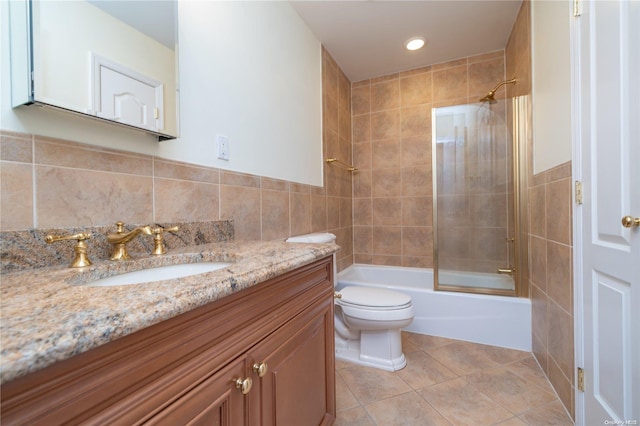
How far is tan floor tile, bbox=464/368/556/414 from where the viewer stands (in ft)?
4.51

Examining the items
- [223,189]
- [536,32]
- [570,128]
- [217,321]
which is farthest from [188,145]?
[536,32]

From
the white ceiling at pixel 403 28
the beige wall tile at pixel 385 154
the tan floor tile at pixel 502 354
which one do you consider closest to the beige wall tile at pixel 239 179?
the white ceiling at pixel 403 28

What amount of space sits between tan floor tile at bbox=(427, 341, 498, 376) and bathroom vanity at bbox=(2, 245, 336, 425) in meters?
1.11

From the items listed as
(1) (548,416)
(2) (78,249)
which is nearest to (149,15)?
(2) (78,249)

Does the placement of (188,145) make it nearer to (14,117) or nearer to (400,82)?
(14,117)

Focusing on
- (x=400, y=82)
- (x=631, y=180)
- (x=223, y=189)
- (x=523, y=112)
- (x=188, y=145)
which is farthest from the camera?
(x=400, y=82)

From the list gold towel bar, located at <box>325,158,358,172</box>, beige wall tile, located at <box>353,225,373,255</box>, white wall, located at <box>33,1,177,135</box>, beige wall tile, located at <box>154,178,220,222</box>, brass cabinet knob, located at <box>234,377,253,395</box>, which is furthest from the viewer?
beige wall tile, located at <box>353,225,373,255</box>

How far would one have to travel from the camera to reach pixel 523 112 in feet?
6.50

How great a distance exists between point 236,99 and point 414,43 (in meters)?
1.76

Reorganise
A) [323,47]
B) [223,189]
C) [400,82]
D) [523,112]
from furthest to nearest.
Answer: [400,82] → [323,47] → [523,112] → [223,189]

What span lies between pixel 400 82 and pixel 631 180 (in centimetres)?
232

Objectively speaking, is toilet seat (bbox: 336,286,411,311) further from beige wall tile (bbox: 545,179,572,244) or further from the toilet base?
beige wall tile (bbox: 545,179,572,244)

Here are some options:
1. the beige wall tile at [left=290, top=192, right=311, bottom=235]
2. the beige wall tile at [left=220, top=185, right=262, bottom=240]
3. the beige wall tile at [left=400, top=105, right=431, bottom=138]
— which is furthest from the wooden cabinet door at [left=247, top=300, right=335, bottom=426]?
the beige wall tile at [left=400, top=105, right=431, bottom=138]

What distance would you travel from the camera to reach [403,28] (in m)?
2.12
